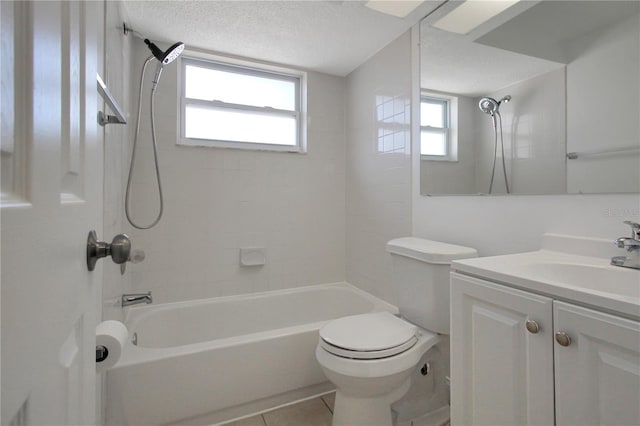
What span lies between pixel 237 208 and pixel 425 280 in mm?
1467

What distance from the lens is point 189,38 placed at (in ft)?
6.59

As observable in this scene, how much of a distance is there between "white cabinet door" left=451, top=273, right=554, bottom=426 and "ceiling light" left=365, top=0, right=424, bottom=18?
153cm

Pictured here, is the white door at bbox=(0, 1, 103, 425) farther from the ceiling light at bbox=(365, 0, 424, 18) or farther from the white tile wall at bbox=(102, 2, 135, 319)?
the ceiling light at bbox=(365, 0, 424, 18)

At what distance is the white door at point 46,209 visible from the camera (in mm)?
254

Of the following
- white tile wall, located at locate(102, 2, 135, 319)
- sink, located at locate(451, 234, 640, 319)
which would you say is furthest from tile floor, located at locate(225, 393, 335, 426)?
sink, located at locate(451, 234, 640, 319)

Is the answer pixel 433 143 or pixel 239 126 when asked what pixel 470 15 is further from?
pixel 239 126

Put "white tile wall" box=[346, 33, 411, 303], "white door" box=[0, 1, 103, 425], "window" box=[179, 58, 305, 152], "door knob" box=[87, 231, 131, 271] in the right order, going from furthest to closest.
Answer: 1. "window" box=[179, 58, 305, 152]
2. "white tile wall" box=[346, 33, 411, 303]
3. "door knob" box=[87, 231, 131, 271]
4. "white door" box=[0, 1, 103, 425]

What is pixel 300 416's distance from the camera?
1.61 metres

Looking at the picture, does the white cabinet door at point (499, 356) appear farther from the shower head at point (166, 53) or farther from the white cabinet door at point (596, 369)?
the shower head at point (166, 53)

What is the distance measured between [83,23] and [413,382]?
1846 mm

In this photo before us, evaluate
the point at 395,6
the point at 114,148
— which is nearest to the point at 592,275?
the point at 395,6

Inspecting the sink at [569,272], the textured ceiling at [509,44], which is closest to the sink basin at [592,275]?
the sink at [569,272]

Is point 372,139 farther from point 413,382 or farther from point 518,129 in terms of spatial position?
point 413,382

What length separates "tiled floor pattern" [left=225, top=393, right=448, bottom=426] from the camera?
156 centimetres
